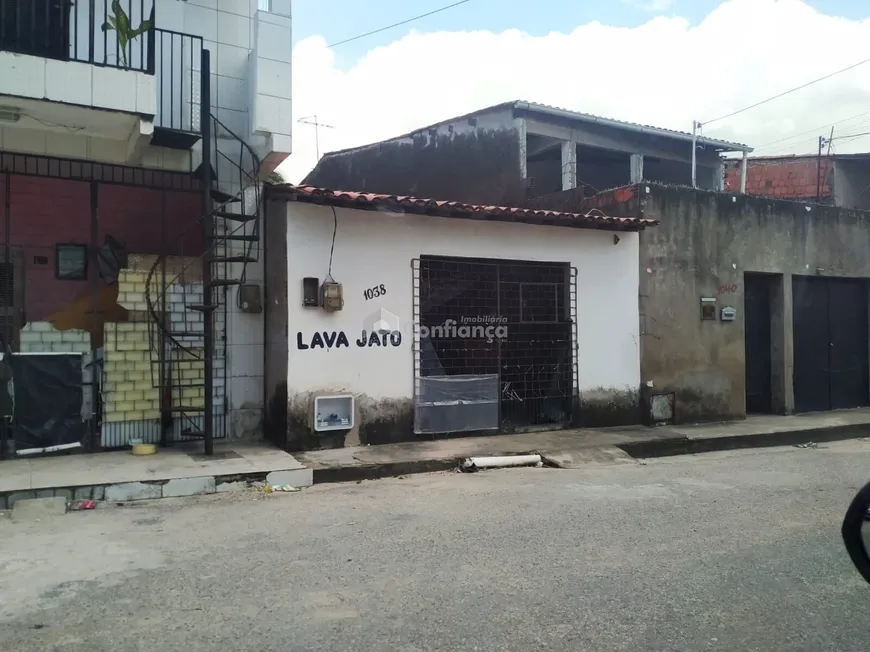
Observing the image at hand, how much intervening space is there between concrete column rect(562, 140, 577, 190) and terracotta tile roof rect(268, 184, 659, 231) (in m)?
4.78

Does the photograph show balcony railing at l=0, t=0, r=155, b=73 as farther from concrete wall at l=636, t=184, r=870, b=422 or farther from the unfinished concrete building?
the unfinished concrete building

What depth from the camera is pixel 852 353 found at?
14.1m

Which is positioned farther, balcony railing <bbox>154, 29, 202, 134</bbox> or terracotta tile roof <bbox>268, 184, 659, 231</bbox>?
balcony railing <bbox>154, 29, 202, 134</bbox>

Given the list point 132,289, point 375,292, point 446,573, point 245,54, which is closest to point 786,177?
point 375,292

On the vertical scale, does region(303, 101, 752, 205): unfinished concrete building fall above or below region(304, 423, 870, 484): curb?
above

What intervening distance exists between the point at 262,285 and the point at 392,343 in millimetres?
1963

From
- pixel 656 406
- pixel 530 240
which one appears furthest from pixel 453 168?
pixel 656 406

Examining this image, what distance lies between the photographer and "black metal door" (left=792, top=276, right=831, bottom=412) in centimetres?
1331

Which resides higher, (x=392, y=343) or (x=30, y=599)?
(x=392, y=343)

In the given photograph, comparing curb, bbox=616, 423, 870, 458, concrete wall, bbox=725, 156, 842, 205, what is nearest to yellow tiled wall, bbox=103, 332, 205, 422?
curb, bbox=616, 423, 870, 458

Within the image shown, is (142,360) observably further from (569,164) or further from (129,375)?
(569,164)

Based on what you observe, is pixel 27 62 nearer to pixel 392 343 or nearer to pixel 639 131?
pixel 392 343

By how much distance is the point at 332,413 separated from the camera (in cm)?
885

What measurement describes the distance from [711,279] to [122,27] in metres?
9.67
